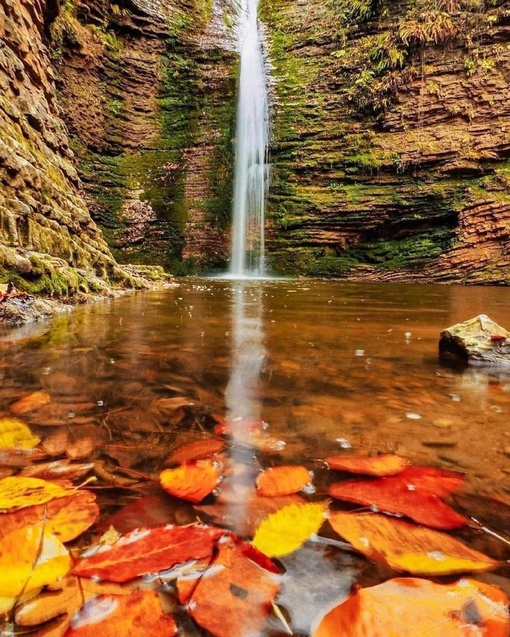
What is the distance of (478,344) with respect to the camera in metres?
2.07

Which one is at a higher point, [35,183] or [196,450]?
[35,183]

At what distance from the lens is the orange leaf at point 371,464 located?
0.90m

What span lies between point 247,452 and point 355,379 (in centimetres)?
85

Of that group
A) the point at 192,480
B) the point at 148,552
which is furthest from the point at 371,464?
the point at 148,552

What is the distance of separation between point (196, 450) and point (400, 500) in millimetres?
487

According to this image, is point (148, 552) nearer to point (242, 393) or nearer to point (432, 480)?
point (432, 480)

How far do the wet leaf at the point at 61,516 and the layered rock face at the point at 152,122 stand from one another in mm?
15426

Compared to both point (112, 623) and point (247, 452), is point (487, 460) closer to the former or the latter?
point (247, 452)

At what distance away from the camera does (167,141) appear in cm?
1697

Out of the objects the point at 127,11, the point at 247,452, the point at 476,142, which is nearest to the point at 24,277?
the point at 247,452

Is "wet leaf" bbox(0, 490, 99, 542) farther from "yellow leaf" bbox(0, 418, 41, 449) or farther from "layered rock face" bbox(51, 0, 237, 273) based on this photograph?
"layered rock face" bbox(51, 0, 237, 273)

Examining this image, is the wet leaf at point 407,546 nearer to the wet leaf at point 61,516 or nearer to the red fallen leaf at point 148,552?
the red fallen leaf at point 148,552

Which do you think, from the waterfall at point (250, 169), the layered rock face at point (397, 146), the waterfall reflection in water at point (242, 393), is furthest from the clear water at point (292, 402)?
the waterfall at point (250, 169)

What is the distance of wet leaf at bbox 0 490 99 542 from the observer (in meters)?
0.65
